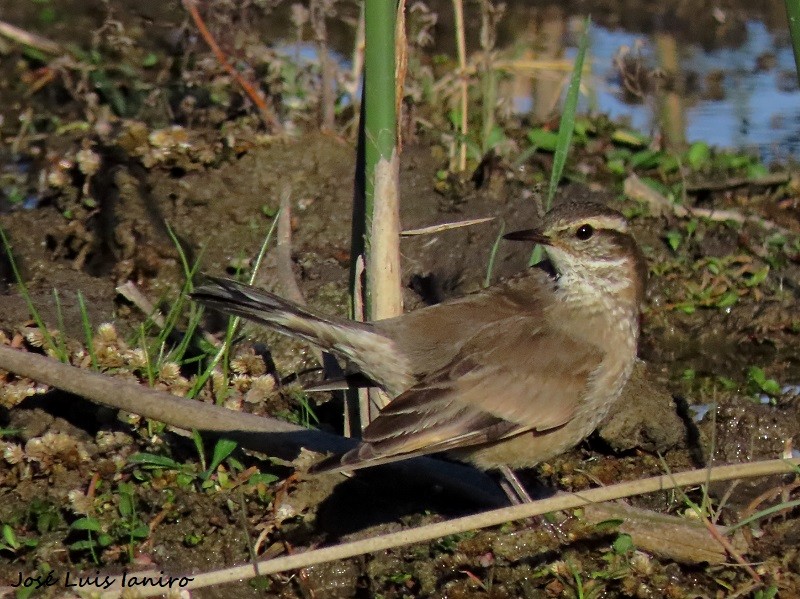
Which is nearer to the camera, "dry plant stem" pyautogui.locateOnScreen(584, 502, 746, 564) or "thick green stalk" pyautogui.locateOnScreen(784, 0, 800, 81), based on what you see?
"thick green stalk" pyautogui.locateOnScreen(784, 0, 800, 81)

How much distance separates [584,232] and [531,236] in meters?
0.24

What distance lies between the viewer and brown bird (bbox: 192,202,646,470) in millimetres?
4883

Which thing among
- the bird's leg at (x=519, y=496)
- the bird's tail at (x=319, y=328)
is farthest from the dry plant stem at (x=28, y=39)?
the bird's leg at (x=519, y=496)

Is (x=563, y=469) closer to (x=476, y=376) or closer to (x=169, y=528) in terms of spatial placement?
(x=476, y=376)

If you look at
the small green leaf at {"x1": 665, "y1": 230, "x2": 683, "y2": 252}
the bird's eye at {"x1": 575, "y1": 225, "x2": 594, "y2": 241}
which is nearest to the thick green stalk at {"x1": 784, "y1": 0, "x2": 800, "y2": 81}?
the bird's eye at {"x1": 575, "y1": 225, "x2": 594, "y2": 241}

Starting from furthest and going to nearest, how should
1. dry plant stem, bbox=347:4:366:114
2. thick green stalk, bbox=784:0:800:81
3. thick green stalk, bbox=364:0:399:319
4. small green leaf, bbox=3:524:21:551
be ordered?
dry plant stem, bbox=347:4:366:114
small green leaf, bbox=3:524:21:551
thick green stalk, bbox=364:0:399:319
thick green stalk, bbox=784:0:800:81

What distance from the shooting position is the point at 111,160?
24.7ft

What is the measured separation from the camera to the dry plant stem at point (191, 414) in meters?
5.18

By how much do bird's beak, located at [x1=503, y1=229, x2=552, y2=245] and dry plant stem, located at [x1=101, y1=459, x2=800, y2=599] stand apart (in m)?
1.23

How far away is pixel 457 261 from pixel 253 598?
2628mm

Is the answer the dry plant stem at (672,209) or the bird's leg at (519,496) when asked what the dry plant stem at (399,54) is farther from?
the dry plant stem at (672,209)

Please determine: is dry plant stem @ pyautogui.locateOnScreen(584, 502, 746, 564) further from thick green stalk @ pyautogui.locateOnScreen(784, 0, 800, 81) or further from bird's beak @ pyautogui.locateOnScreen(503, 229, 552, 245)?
thick green stalk @ pyautogui.locateOnScreen(784, 0, 800, 81)

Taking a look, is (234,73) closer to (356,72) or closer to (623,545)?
(356,72)

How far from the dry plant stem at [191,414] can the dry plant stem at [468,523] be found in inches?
36.1
